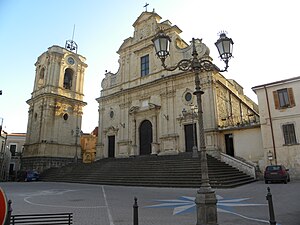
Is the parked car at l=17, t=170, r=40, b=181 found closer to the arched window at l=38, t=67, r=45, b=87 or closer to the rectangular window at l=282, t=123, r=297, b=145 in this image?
the arched window at l=38, t=67, r=45, b=87

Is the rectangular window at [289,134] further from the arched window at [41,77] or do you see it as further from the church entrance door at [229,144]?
the arched window at [41,77]

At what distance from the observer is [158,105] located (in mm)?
24125

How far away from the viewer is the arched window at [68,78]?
33.1 meters

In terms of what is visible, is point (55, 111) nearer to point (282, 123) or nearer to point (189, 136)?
point (189, 136)

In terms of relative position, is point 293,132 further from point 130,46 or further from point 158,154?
point 130,46

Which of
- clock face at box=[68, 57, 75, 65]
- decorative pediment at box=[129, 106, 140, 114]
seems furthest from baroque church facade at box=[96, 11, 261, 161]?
clock face at box=[68, 57, 75, 65]

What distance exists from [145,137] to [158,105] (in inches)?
142

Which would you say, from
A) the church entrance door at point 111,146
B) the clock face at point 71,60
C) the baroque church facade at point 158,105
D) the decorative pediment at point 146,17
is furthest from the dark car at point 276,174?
the clock face at point 71,60

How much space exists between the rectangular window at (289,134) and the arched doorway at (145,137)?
475 inches

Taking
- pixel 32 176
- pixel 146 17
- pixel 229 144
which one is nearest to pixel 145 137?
pixel 229 144

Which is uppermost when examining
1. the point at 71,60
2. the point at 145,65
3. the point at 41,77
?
the point at 71,60

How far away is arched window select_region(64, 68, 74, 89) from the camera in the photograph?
33.1 metres

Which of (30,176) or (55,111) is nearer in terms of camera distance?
(30,176)

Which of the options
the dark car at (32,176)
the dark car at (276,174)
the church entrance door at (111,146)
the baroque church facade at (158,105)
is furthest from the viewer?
the church entrance door at (111,146)
